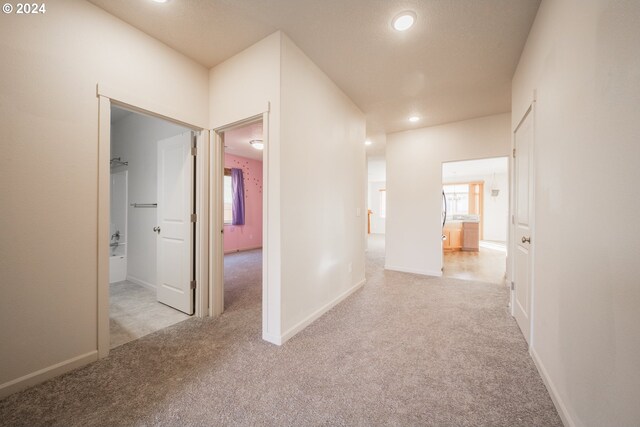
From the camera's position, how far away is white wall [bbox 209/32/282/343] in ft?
6.59

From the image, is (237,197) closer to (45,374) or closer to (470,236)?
(45,374)

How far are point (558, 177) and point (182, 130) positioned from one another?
3.53m

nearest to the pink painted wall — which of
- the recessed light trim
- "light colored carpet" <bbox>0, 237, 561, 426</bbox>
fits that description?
"light colored carpet" <bbox>0, 237, 561, 426</bbox>

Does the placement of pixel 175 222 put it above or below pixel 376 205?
below

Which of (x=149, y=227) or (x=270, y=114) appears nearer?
(x=270, y=114)

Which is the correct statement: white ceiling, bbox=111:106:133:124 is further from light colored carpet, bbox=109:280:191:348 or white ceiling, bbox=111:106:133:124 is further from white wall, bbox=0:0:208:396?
light colored carpet, bbox=109:280:191:348

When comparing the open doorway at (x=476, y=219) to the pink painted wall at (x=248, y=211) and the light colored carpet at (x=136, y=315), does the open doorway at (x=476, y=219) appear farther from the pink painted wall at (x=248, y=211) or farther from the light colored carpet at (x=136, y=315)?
the pink painted wall at (x=248, y=211)

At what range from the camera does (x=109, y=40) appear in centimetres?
183

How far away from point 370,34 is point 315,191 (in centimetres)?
149

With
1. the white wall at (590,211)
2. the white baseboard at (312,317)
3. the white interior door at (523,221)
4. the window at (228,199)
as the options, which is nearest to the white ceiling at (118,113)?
the window at (228,199)

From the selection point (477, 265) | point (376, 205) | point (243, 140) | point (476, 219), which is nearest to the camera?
point (477, 265)

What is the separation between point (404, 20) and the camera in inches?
74.9

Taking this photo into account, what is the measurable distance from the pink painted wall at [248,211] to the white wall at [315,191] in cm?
422

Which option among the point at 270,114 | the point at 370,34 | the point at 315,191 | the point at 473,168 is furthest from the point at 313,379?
the point at 473,168
